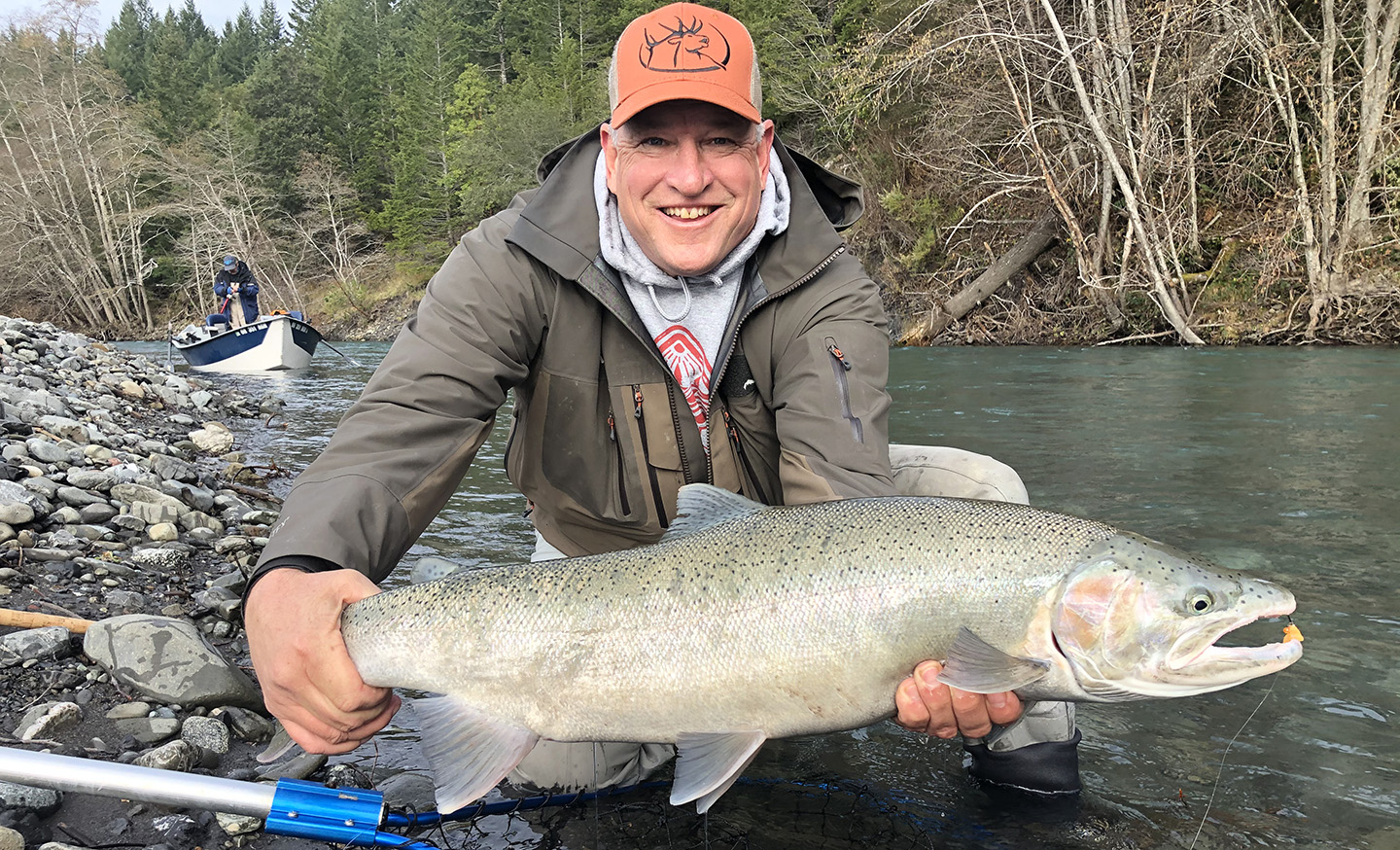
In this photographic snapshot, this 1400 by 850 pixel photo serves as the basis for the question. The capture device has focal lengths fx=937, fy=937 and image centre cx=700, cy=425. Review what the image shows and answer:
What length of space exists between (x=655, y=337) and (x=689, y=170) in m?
0.49

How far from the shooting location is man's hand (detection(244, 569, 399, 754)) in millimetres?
1885

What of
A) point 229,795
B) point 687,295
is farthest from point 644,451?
point 229,795

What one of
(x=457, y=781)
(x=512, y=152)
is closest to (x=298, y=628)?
(x=457, y=781)

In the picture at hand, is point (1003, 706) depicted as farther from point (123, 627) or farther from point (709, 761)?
point (123, 627)

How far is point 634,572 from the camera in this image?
6.82ft

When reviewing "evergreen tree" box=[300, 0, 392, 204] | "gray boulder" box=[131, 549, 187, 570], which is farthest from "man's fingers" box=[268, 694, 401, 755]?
"evergreen tree" box=[300, 0, 392, 204]

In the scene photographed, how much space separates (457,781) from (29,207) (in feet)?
150

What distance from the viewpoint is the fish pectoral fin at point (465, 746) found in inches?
80.1

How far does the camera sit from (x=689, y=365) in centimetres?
278

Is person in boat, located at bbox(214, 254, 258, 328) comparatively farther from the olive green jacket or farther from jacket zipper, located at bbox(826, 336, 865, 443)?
jacket zipper, located at bbox(826, 336, 865, 443)

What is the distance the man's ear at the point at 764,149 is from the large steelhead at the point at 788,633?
49.6 inches

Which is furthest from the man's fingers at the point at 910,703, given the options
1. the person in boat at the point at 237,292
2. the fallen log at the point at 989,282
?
the person in boat at the point at 237,292

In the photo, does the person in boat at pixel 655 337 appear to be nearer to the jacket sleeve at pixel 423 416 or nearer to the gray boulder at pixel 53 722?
the jacket sleeve at pixel 423 416

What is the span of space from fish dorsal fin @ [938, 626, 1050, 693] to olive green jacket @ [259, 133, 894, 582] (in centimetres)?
59
